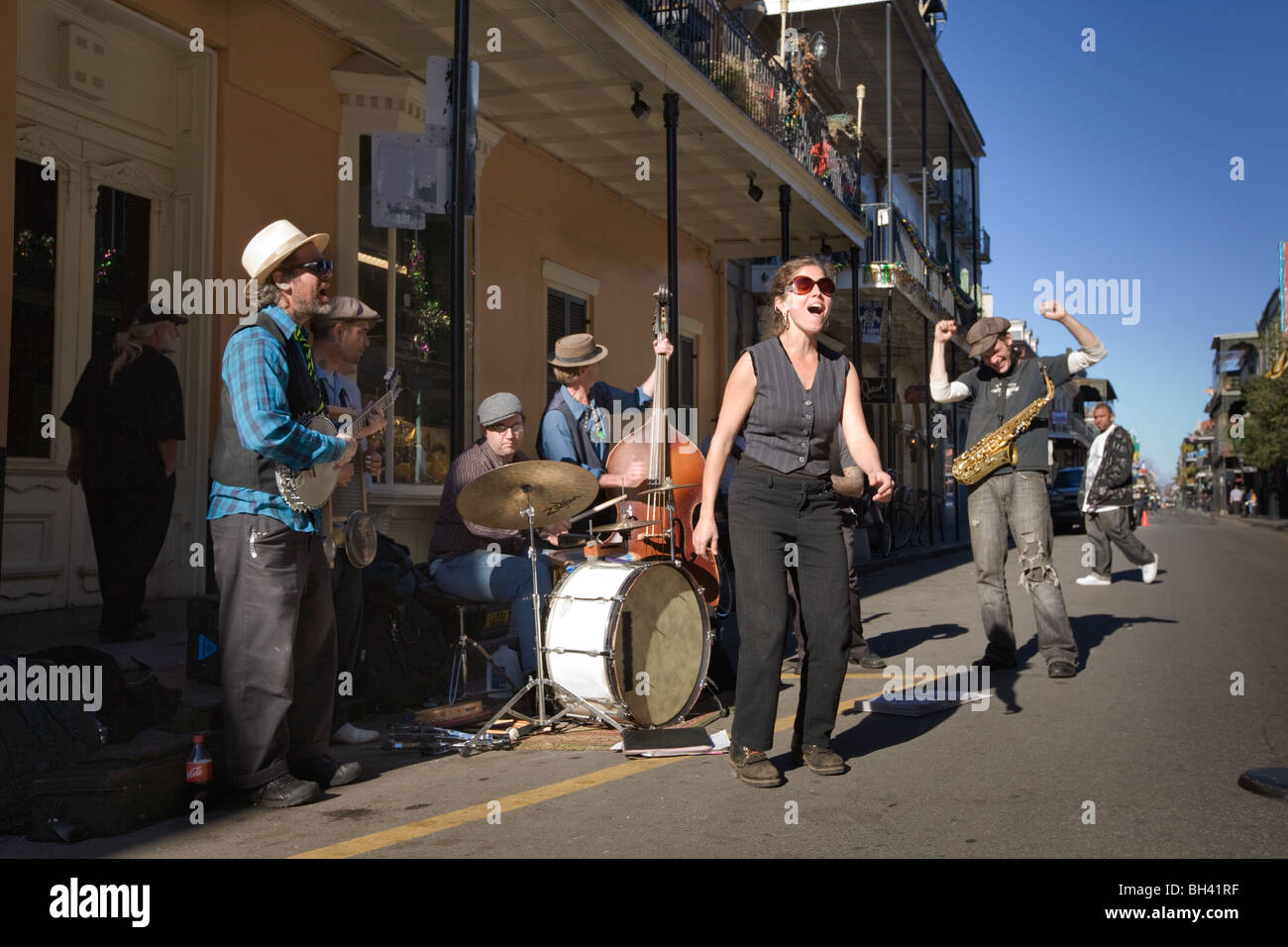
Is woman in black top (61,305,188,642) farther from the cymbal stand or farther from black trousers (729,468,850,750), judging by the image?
black trousers (729,468,850,750)

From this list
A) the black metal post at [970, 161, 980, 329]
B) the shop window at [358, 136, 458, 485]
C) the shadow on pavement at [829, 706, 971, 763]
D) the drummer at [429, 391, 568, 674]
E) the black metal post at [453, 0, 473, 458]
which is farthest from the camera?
the black metal post at [970, 161, 980, 329]

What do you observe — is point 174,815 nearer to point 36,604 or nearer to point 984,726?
point 984,726

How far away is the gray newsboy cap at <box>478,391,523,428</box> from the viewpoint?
6652 millimetres

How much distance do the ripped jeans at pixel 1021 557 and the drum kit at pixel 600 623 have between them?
2307 millimetres

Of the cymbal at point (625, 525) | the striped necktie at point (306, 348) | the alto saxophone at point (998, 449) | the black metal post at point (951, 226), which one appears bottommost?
the cymbal at point (625, 525)

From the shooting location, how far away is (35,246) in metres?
7.90

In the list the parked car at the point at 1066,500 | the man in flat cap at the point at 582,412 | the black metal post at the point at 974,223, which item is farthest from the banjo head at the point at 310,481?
the black metal post at the point at 974,223

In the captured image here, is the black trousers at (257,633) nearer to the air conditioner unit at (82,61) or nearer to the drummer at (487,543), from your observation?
the drummer at (487,543)

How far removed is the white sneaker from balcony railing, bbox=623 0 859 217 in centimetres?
729

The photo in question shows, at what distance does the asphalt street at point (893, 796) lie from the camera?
3807 mm

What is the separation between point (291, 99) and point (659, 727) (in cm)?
654

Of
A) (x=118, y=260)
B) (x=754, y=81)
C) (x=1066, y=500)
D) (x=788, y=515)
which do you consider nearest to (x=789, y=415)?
(x=788, y=515)

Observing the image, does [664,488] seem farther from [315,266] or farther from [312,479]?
[315,266]

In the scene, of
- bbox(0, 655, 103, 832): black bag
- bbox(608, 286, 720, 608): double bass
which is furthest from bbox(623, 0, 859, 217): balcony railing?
bbox(0, 655, 103, 832): black bag
